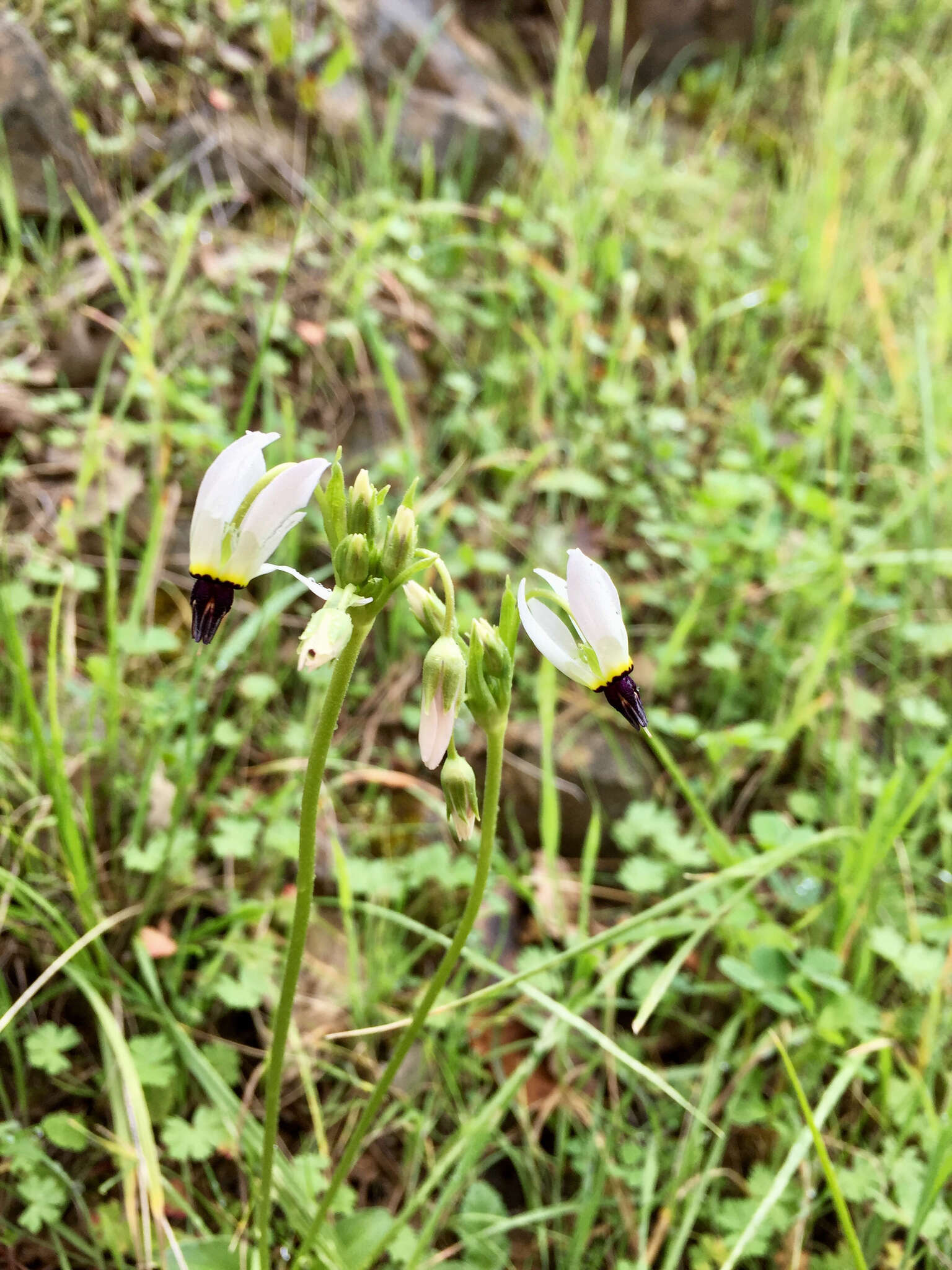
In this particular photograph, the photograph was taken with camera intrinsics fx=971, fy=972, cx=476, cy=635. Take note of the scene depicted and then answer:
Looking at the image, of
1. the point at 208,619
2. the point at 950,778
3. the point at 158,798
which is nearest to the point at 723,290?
the point at 950,778

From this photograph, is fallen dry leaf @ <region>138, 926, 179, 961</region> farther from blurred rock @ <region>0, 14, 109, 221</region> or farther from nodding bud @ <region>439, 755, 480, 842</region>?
blurred rock @ <region>0, 14, 109, 221</region>

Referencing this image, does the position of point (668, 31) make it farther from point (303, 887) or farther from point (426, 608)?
point (303, 887)

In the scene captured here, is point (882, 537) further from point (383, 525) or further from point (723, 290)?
point (383, 525)

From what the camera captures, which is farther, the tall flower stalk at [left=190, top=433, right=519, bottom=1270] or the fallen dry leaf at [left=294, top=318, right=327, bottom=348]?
the fallen dry leaf at [left=294, top=318, right=327, bottom=348]

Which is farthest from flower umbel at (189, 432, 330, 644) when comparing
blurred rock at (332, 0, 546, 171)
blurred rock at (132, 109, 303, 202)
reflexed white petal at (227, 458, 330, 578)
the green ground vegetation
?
blurred rock at (332, 0, 546, 171)

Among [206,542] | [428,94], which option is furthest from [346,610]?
[428,94]

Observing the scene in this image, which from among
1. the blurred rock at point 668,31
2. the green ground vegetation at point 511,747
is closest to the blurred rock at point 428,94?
the green ground vegetation at point 511,747
